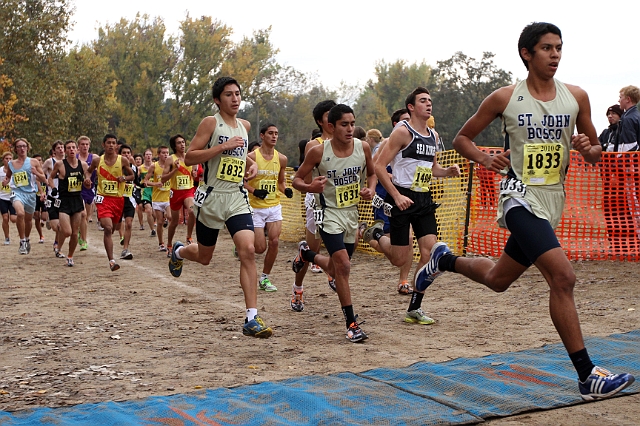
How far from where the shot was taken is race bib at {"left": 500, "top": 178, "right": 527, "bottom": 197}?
486 centimetres

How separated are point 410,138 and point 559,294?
12.8 feet

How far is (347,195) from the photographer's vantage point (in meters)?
7.41

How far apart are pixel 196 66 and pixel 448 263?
187ft

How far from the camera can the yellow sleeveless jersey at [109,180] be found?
1317 cm

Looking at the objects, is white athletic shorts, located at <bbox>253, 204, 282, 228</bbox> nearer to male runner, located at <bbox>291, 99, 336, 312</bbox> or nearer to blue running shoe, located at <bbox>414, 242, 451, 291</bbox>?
male runner, located at <bbox>291, 99, 336, 312</bbox>

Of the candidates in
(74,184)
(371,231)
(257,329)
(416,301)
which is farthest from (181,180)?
(257,329)

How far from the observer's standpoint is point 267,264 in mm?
10398

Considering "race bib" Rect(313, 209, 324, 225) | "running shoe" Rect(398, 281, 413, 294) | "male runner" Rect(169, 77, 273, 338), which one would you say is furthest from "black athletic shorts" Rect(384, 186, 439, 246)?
"running shoe" Rect(398, 281, 413, 294)

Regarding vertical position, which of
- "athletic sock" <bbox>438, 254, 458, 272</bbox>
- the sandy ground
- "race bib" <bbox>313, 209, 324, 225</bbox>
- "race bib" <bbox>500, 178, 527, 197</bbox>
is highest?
"race bib" <bbox>500, 178, 527, 197</bbox>

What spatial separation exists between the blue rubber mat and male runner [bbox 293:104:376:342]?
1.98 m

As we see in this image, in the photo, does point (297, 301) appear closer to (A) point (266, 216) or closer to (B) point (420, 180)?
(B) point (420, 180)

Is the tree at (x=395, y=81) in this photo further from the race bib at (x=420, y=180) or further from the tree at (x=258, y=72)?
the race bib at (x=420, y=180)

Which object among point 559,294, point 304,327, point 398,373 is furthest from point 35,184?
point 559,294

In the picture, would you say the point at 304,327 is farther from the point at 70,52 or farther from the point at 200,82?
the point at 200,82
